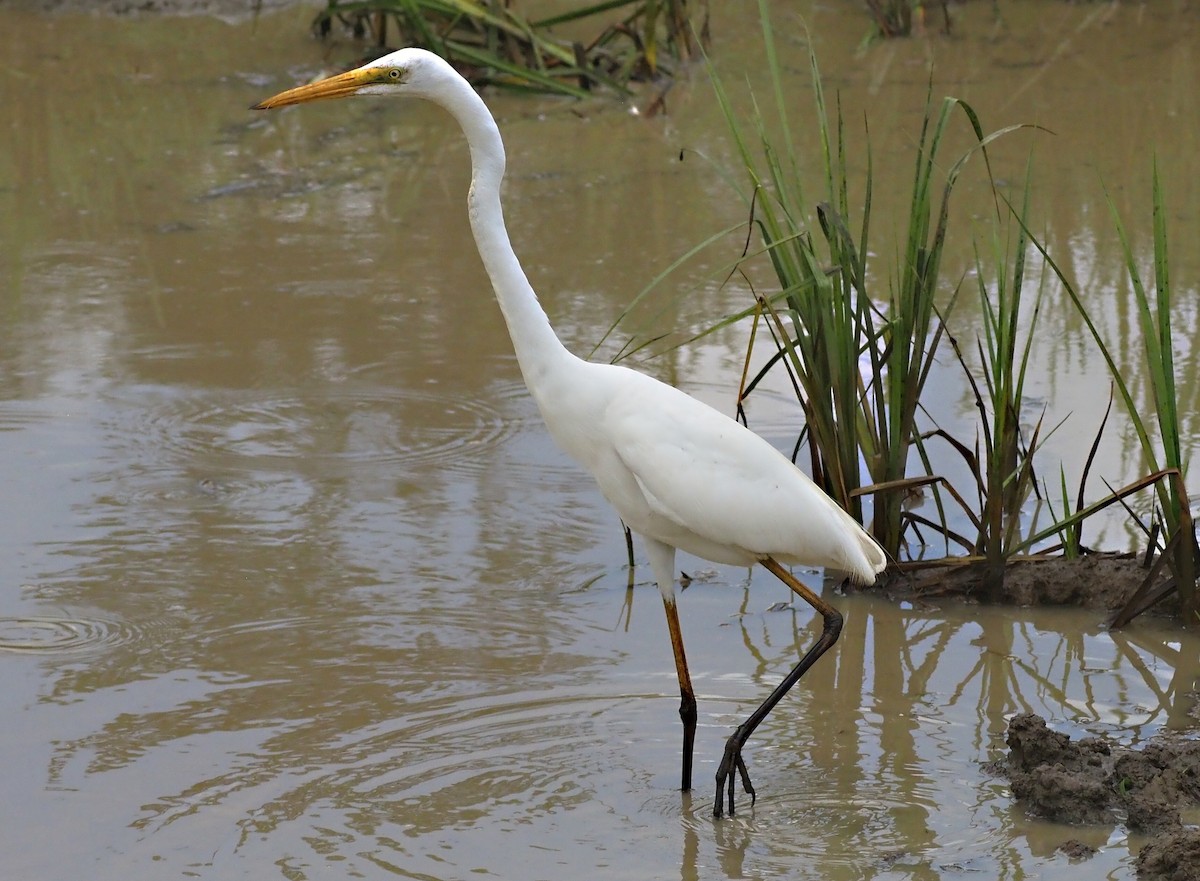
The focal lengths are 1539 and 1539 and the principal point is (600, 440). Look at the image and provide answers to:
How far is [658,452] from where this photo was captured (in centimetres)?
324

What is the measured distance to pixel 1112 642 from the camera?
13.0ft

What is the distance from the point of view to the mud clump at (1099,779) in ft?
10.1

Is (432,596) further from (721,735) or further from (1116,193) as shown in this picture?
(1116,193)

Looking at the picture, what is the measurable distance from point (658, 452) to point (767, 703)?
60 centimetres

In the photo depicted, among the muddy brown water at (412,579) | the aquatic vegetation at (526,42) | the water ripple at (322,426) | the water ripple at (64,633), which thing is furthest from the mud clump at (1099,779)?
the aquatic vegetation at (526,42)

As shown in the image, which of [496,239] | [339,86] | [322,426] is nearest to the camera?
[339,86]

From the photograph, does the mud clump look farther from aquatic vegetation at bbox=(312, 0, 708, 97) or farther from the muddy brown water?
aquatic vegetation at bbox=(312, 0, 708, 97)

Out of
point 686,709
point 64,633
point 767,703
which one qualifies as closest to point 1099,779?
point 767,703

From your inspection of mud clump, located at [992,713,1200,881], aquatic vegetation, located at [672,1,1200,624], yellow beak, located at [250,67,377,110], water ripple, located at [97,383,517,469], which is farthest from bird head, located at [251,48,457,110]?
water ripple, located at [97,383,517,469]

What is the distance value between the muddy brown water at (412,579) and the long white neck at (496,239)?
0.91m

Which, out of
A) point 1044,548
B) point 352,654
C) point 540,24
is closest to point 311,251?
point 540,24

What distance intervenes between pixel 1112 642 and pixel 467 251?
3.83m

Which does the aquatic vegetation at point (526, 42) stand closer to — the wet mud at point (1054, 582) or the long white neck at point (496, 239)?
the wet mud at point (1054, 582)

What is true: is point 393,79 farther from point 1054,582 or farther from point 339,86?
point 1054,582
